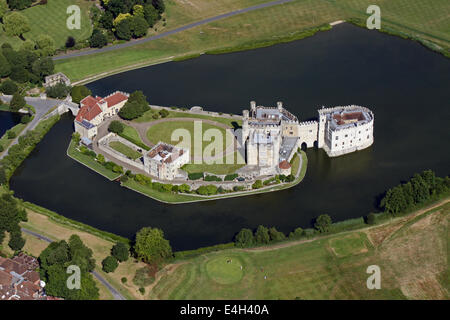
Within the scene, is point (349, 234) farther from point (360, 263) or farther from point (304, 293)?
point (304, 293)

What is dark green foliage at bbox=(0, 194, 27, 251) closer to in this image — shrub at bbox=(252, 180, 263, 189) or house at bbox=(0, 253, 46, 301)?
house at bbox=(0, 253, 46, 301)

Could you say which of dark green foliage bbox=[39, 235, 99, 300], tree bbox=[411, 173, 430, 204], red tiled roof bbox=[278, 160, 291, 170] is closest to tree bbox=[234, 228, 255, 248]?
red tiled roof bbox=[278, 160, 291, 170]

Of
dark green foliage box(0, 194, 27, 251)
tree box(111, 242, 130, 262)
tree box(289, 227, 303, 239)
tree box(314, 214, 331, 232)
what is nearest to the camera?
tree box(111, 242, 130, 262)

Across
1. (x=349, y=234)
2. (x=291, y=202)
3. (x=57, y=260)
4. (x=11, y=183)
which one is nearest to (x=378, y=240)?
(x=349, y=234)

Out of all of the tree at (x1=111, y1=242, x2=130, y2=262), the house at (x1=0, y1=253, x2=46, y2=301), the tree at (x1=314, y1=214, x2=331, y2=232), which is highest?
the tree at (x1=314, y1=214, x2=331, y2=232)

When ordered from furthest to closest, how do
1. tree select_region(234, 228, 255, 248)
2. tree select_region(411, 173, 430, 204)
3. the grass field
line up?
1. tree select_region(411, 173, 430, 204)
2. tree select_region(234, 228, 255, 248)
3. the grass field

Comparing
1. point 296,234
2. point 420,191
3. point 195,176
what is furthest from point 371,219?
point 195,176

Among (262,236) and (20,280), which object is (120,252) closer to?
(20,280)
